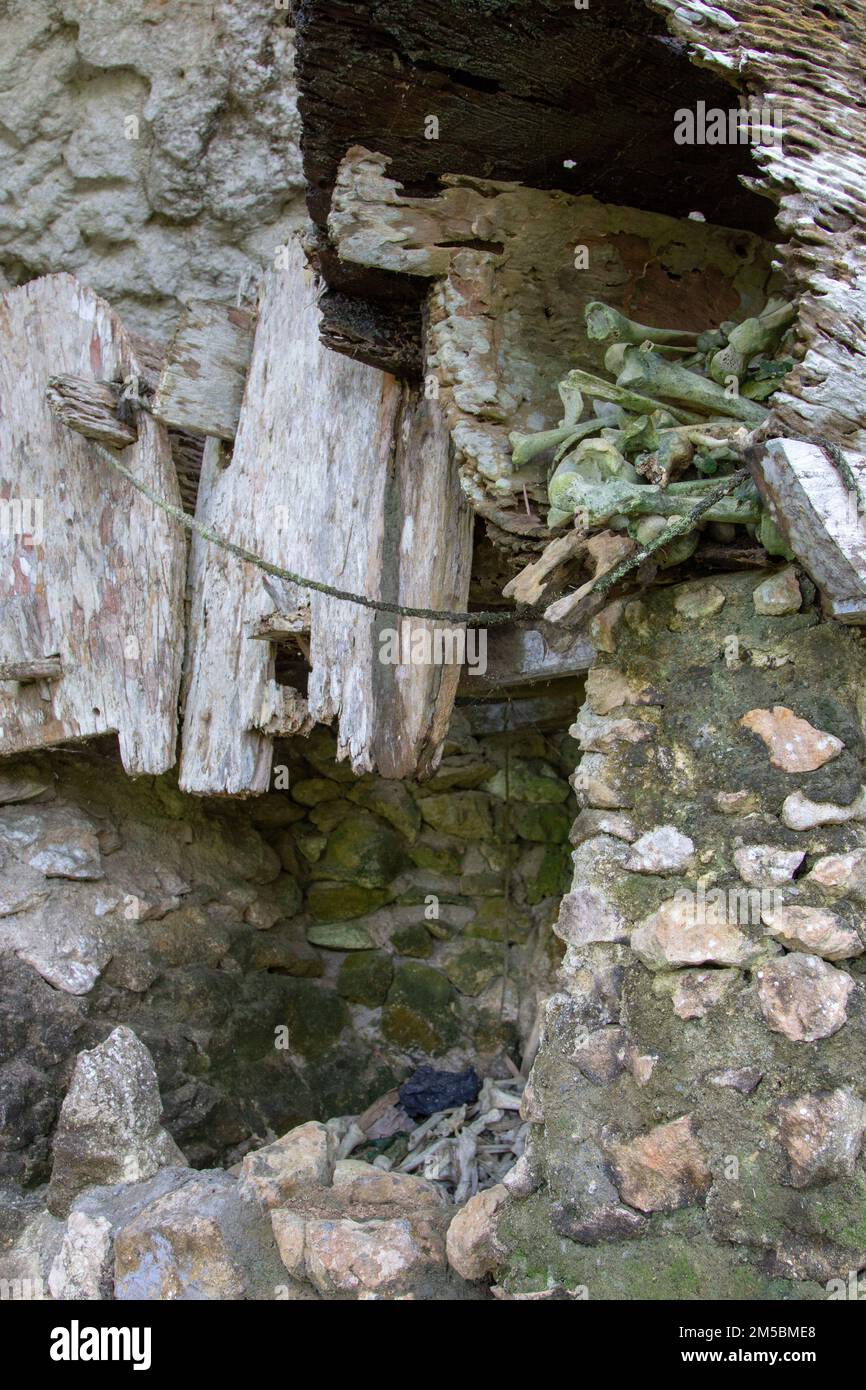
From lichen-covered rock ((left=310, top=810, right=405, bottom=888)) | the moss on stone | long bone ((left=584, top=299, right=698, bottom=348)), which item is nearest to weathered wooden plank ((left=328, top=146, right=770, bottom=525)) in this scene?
long bone ((left=584, top=299, right=698, bottom=348))

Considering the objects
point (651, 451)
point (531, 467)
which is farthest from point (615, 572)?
point (531, 467)

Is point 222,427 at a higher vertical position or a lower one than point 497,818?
higher

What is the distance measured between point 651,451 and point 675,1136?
1.46m

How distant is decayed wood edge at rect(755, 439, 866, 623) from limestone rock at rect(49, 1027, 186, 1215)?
2.26 m

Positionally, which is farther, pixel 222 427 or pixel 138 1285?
pixel 222 427

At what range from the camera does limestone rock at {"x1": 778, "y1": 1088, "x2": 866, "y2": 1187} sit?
208 cm

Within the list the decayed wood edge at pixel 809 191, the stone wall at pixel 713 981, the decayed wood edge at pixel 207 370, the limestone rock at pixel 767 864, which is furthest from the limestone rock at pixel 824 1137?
the decayed wood edge at pixel 207 370

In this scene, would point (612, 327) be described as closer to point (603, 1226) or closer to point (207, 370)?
point (207, 370)

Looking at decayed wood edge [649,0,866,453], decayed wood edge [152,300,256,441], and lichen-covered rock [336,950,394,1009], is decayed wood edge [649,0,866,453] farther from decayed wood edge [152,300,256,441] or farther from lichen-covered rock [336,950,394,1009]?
lichen-covered rock [336,950,394,1009]

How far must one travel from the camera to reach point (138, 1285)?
9.47ft

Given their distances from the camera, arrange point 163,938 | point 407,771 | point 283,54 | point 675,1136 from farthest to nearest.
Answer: point 283,54 < point 163,938 < point 407,771 < point 675,1136

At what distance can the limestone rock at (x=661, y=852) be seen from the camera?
2475 millimetres

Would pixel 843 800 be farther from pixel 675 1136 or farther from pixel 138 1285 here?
pixel 138 1285

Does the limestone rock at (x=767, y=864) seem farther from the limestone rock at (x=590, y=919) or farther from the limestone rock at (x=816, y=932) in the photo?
the limestone rock at (x=590, y=919)
